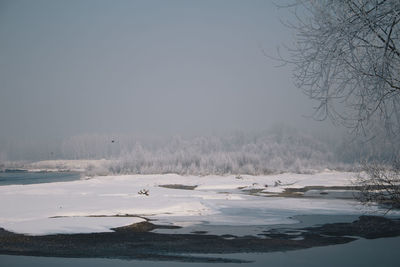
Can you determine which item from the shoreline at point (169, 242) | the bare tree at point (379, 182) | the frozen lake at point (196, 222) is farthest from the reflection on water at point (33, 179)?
the bare tree at point (379, 182)

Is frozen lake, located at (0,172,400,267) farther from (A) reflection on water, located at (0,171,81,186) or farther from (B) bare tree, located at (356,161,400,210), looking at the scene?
(A) reflection on water, located at (0,171,81,186)

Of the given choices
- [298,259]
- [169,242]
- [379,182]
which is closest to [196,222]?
[169,242]

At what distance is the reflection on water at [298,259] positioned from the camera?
44.3 feet

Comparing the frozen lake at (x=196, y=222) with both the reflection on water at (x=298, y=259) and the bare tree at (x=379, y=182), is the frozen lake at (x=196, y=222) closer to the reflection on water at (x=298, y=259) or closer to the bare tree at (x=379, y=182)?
the reflection on water at (x=298, y=259)

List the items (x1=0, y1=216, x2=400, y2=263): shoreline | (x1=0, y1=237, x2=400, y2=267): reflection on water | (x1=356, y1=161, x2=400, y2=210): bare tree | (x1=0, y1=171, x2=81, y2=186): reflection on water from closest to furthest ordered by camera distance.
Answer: (x1=356, y1=161, x2=400, y2=210): bare tree < (x1=0, y1=237, x2=400, y2=267): reflection on water < (x1=0, y1=216, x2=400, y2=263): shoreline < (x1=0, y1=171, x2=81, y2=186): reflection on water

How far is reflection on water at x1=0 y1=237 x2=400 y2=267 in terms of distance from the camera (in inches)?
531

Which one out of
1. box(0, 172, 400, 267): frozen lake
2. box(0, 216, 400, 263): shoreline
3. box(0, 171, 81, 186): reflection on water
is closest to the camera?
box(0, 172, 400, 267): frozen lake

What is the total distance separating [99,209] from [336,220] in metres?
17.0

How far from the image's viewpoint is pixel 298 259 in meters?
14.5

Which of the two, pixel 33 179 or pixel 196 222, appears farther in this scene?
pixel 33 179

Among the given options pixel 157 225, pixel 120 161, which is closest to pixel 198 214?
pixel 157 225

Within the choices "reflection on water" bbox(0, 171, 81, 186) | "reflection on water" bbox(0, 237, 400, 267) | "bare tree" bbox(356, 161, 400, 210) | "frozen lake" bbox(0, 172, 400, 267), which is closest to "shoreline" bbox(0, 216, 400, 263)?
"frozen lake" bbox(0, 172, 400, 267)

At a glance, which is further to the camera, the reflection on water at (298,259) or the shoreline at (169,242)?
the shoreline at (169,242)

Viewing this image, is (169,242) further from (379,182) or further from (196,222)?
(379,182)
